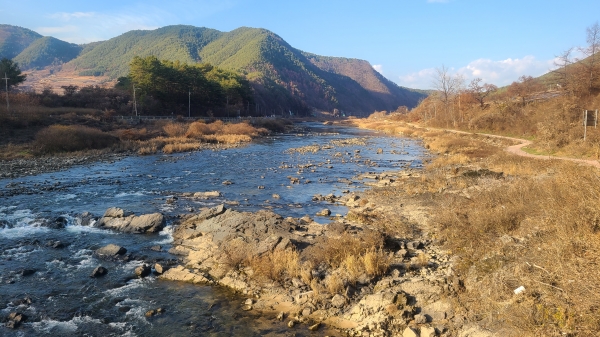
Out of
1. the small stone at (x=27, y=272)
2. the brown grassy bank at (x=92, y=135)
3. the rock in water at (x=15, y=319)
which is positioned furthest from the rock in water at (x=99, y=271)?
the brown grassy bank at (x=92, y=135)

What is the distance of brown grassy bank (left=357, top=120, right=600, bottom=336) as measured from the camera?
5969 millimetres

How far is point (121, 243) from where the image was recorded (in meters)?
12.7

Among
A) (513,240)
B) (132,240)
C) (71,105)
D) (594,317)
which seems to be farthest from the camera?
(71,105)

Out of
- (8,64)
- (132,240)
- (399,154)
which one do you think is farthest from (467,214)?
(8,64)

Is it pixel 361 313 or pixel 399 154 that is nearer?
pixel 361 313

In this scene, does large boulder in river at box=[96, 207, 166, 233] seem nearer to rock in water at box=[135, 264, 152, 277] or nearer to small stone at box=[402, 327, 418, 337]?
rock in water at box=[135, 264, 152, 277]

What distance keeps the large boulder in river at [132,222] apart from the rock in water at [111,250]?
1.94 meters

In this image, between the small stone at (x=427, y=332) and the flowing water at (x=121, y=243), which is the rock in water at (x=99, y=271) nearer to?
the flowing water at (x=121, y=243)

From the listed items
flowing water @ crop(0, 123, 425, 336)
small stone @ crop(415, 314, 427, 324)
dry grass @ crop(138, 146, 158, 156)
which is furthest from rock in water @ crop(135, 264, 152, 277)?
dry grass @ crop(138, 146, 158, 156)

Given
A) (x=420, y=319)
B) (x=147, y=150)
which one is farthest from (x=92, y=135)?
(x=420, y=319)

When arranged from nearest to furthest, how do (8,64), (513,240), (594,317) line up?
(594,317), (513,240), (8,64)

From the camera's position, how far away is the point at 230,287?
9.71 m

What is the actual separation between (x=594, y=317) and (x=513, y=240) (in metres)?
4.12

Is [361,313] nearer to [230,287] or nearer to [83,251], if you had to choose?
[230,287]
